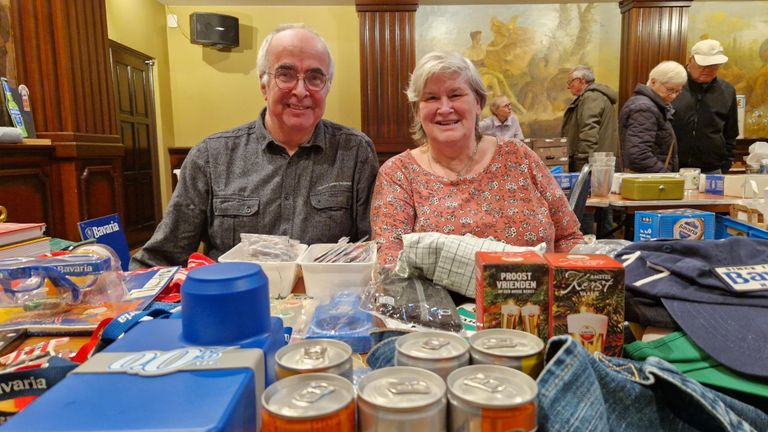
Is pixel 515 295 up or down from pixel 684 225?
up

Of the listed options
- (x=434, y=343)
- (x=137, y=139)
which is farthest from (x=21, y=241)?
(x=137, y=139)

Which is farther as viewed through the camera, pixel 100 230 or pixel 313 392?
pixel 100 230

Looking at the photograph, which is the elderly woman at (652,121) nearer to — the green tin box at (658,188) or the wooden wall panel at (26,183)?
the green tin box at (658,188)

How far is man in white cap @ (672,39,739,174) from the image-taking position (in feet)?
14.9

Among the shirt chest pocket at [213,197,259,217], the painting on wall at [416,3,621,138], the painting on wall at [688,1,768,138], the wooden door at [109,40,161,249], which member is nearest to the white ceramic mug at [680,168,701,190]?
the shirt chest pocket at [213,197,259,217]

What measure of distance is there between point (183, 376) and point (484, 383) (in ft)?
1.11

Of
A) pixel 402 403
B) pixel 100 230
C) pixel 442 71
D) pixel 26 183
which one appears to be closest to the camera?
pixel 402 403

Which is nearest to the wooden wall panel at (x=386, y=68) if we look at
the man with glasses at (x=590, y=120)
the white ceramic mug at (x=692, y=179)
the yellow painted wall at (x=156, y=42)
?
the man with glasses at (x=590, y=120)

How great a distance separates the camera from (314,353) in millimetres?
619

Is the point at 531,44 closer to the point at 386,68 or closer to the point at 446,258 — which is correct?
the point at 386,68

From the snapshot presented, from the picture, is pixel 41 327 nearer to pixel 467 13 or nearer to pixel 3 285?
pixel 3 285

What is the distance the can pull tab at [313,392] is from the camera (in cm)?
52

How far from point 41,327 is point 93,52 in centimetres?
401

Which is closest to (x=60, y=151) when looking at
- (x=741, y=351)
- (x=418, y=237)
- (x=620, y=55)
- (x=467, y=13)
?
(x=418, y=237)
